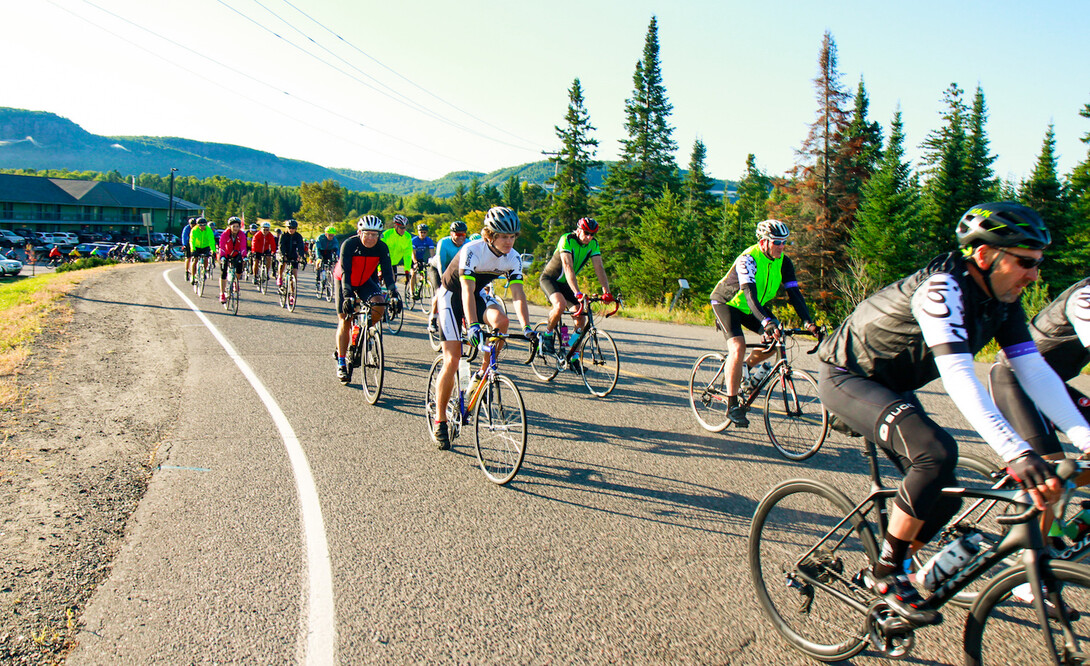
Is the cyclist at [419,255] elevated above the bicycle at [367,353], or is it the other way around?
the cyclist at [419,255]

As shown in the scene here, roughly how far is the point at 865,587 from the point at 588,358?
6.21m

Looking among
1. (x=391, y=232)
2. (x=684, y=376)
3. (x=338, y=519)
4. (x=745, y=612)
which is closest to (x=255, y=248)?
(x=391, y=232)

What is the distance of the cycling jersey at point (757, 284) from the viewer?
644 cm

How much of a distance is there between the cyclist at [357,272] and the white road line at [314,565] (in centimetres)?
186

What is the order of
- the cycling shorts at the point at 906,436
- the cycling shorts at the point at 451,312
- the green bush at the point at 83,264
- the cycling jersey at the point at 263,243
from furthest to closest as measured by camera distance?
the green bush at the point at 83,264
the cycling jersey at the point at 263,243
the cycling shorts at the point at 451,312
the cycling shorts at the point at 906,436

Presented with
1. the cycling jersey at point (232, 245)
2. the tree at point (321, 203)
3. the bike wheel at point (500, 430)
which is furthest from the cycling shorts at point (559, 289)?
the tree at point (321, 203)

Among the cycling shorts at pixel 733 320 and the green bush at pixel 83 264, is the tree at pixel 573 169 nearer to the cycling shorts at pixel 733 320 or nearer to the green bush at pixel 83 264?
the green bush at pixel 83 264

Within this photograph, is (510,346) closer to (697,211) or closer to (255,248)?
(255,248)

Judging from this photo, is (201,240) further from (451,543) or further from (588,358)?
(451,543)

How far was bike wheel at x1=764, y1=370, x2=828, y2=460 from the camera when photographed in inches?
237

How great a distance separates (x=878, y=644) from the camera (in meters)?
2.81

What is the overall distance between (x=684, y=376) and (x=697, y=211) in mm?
75161

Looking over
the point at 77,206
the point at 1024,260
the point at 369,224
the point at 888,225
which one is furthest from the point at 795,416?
the point at 77,206

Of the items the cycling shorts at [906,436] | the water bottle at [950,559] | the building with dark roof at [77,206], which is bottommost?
the water bottle at [950,559]
